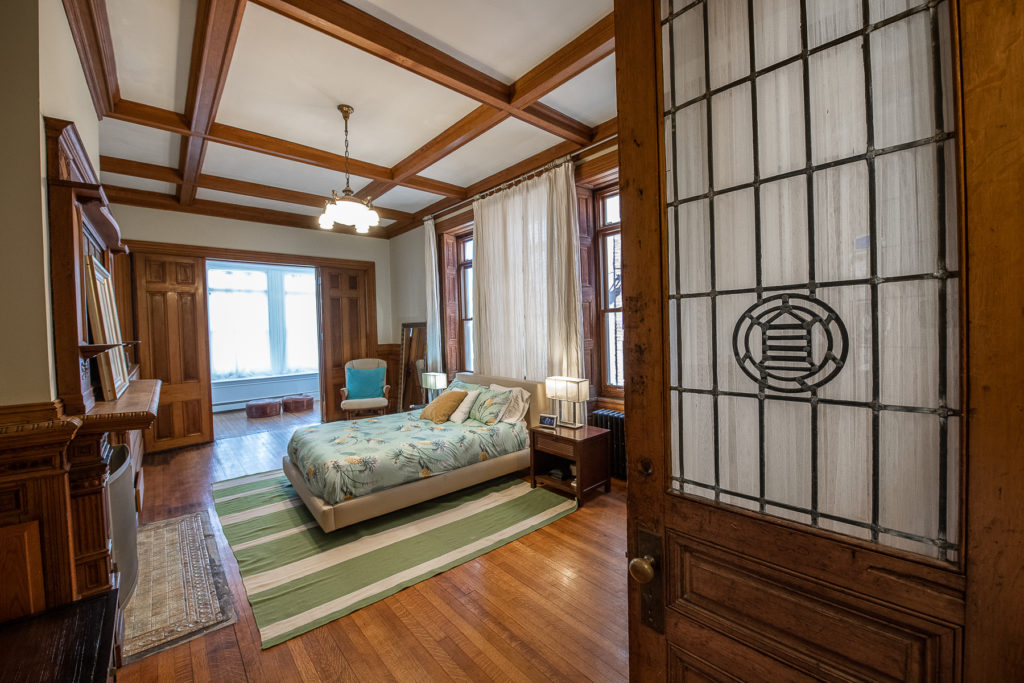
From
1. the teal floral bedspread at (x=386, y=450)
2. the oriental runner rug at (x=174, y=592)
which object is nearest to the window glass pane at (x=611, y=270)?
the teal floral bedspread at (x=386, y=450)

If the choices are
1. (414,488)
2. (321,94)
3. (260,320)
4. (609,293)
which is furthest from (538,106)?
(260,320)

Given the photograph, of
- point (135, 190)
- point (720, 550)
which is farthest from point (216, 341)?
point (720, 550)

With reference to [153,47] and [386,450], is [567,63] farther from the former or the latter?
[386,450]

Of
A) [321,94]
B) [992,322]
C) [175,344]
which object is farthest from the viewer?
[175,344]

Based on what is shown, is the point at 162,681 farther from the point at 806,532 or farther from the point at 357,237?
the point at 357,237

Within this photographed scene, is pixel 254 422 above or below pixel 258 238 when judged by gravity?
below

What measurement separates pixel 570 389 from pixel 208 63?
10.5 feet

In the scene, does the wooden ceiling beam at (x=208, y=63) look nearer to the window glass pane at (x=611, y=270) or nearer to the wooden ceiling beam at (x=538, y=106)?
the wooden ceiling beam at (x=538, y=106)

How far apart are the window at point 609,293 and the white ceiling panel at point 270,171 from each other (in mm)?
2849

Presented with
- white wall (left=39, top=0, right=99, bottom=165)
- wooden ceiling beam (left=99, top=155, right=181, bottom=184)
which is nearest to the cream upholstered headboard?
white wall (left=39, top=0, right=99, bottom=165)

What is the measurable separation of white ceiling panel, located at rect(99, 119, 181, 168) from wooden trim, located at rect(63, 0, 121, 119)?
0.57 m

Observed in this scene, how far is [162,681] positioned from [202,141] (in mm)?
3730

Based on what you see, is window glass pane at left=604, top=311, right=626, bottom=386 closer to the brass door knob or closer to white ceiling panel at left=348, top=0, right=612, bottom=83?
white ceiling panel at left=348, top=0, right=612, bottom=83

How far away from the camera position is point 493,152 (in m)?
4.05
